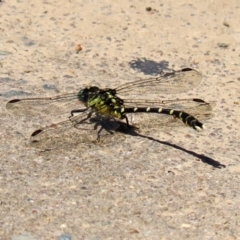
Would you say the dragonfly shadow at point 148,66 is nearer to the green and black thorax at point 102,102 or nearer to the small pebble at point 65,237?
the green and black thorax at point 102,102

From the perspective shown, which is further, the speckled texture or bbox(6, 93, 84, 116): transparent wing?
bbox(6, 93, 84, 116): transparent wing

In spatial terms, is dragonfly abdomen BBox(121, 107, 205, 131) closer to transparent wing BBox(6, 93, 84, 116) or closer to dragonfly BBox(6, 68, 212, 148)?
dragonfly BBox(6, 68, 212, 148)

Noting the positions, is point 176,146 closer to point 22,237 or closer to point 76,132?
point 76,132

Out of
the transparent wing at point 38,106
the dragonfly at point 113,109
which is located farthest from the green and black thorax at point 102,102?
the transparent wing at point 38,106

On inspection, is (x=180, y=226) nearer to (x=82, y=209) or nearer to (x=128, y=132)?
(x=82, y=209)

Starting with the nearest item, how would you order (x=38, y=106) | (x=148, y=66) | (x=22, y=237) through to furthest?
(x=22, y=237) → (x=38, y=106) → (x=148, y=66)

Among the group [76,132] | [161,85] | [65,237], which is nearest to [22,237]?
[65,237]

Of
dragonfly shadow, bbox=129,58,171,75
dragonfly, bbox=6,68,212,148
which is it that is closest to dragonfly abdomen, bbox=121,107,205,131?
dragonfly, bbox=6,68,212,148
